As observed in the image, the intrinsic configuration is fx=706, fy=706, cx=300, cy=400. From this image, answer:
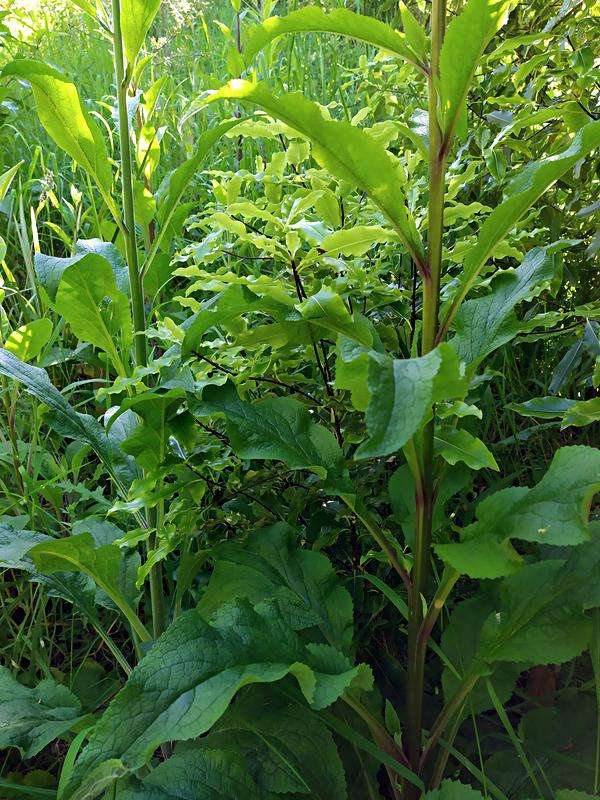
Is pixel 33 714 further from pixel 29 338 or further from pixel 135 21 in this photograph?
pixel 135 21

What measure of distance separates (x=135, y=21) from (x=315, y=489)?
0.87 metres

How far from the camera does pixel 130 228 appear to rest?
1224 millimetres

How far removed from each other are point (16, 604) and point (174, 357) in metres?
0.84

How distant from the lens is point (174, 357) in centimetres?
111

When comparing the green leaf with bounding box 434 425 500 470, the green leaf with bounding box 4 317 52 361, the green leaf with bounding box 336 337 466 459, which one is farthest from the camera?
the green leaf with bounding box 4 317 52 361

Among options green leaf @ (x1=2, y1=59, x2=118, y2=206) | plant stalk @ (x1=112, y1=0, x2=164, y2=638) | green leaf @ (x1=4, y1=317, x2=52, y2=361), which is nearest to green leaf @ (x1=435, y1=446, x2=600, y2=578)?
plant stalk @ (x1=112, y1=0, x2=164, y2=638)

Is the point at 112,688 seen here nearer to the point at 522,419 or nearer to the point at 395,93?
the point at 522,419

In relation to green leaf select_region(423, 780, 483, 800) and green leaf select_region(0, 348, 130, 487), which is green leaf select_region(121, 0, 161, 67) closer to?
green leaf select_region(0, 348, 130, 487)

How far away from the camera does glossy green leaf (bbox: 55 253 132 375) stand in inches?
46.2

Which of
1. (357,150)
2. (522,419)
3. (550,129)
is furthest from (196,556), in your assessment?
(550,129)

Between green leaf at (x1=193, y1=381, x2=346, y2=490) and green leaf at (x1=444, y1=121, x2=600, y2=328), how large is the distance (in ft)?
0.90

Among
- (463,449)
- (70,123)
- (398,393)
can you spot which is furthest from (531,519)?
(70,123)

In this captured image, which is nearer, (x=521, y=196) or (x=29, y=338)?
(x=521, y=196)

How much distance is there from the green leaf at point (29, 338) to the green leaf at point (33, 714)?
1.99 feet
